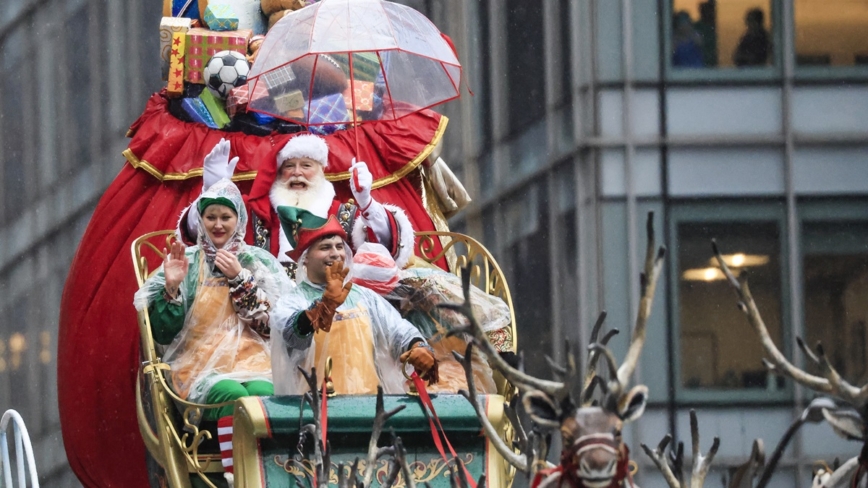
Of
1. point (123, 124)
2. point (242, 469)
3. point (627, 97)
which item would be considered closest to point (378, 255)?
point (242, 469)

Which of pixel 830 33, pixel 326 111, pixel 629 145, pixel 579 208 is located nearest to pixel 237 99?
pixel 326 111

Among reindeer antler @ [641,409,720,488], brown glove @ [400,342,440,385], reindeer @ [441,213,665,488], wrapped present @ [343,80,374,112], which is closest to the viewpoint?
reindeer @ [441,213,665,488]

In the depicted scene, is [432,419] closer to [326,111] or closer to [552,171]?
[326,111]

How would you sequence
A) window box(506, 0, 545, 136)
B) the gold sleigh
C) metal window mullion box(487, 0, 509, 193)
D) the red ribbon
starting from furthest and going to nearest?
metal window mullion box(487, 0, 509, 193), window box(506, 0, 545, 136), the gold sleigh, the red ribbon

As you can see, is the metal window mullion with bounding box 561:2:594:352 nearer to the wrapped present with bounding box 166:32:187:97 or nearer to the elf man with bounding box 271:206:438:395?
the wrapped present with bounding box 166:32:187:97

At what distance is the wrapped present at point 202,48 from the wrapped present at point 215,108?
6 cm

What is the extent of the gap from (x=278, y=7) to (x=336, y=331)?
2222mm

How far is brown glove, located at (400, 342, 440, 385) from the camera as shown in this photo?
21.2ft

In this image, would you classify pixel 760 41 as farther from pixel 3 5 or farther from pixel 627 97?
pixel 3 5

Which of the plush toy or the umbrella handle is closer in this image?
the umbrella handle

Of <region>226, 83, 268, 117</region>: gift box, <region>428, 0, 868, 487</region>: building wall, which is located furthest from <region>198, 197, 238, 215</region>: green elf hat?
<region>428, 0, 868, 487</region>: building wall

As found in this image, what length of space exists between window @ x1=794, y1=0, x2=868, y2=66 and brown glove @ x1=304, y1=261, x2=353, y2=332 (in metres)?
8.59

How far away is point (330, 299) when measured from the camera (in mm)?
6242

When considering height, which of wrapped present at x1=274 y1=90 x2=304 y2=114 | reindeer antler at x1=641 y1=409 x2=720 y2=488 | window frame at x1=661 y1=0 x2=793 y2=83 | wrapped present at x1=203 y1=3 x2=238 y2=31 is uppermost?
wrapped present at x1=203 y1=3 x2=238 y2=31
